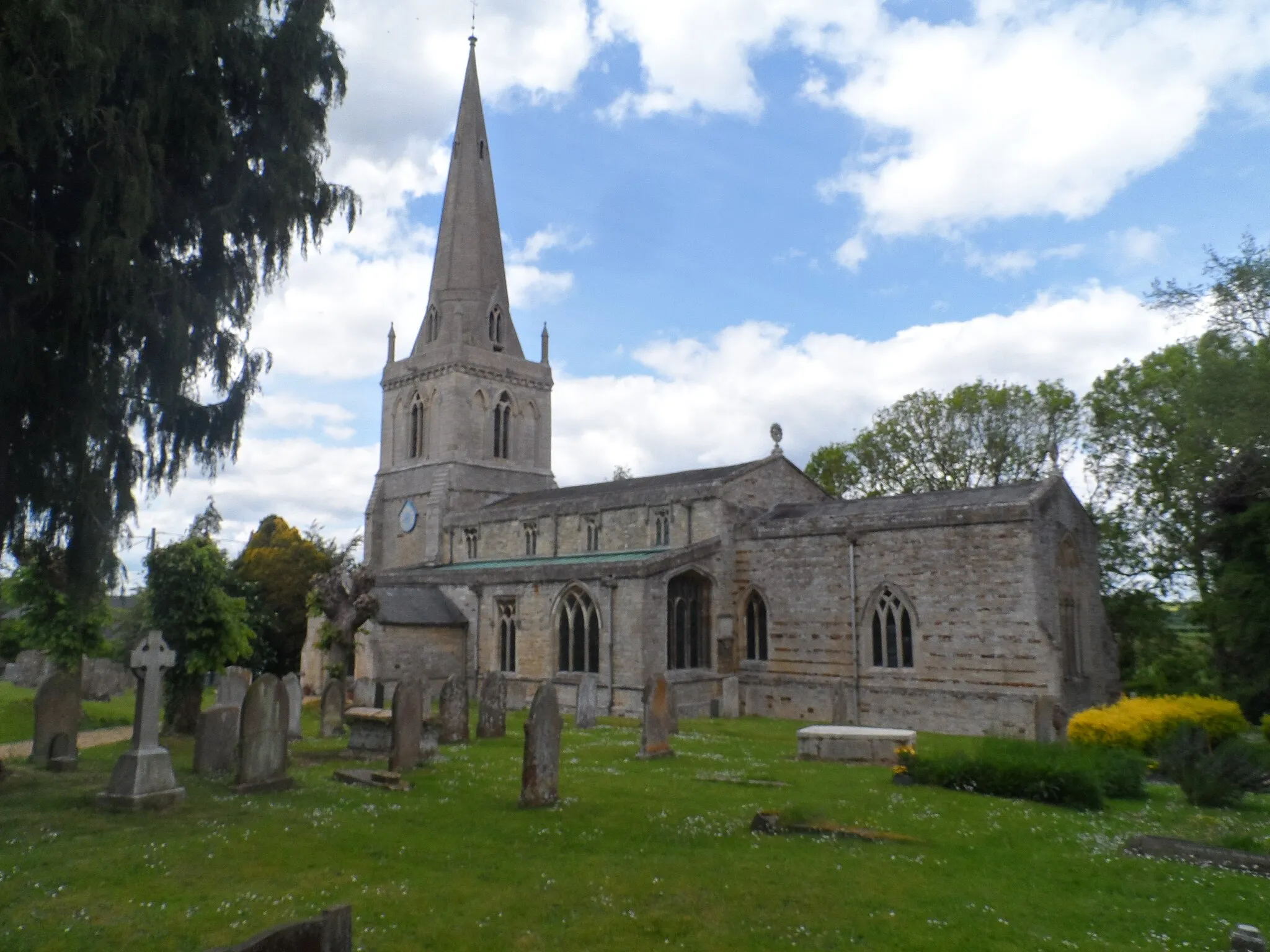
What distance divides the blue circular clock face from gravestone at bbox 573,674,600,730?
20.0 meters

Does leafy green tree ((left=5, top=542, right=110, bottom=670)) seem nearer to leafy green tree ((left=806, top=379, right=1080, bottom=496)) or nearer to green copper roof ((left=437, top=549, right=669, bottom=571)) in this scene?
green copper roof ((left=437, top=549, right=669, bottom=571))

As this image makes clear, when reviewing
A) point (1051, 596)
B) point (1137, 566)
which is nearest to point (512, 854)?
point (1051, 596)

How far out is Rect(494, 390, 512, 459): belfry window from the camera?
40.4 metres

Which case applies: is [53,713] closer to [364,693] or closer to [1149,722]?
[364,693]

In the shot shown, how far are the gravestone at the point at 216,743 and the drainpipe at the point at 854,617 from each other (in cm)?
1493

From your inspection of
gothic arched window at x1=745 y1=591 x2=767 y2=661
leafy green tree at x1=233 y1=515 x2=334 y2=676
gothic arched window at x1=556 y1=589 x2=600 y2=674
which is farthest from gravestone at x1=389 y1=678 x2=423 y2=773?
leafy green tree at x1=233 y1=515 x2=334 y2=676

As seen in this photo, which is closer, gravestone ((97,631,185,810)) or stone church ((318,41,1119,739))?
gravestone ((97,631,185,810))

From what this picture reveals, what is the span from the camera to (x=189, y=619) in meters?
17.5

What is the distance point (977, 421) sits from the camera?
36.7m

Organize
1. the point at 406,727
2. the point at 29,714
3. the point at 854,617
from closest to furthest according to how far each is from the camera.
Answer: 1. the point at 406,727
2. the point at 29,714
3. the point at 854,617

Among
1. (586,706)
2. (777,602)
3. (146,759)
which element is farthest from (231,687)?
(777,602)

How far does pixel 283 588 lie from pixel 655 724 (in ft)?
90.8

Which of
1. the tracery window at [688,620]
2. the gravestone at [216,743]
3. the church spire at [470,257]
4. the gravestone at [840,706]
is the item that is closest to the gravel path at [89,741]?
Result: the gravestone at [216,743]

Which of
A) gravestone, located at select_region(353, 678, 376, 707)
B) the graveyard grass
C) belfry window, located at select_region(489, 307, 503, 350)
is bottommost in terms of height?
the graveyard grass
